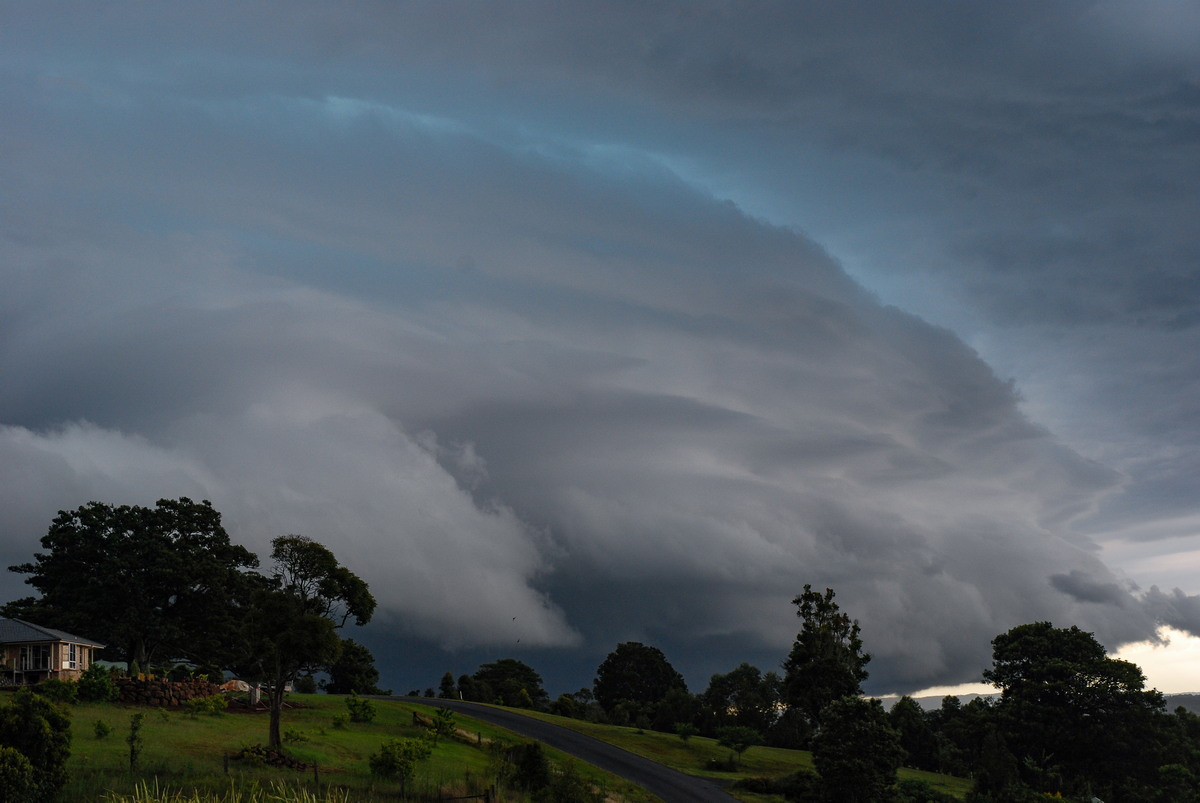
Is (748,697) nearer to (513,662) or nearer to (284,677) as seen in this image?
(513,662)

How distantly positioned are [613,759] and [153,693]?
32950mm

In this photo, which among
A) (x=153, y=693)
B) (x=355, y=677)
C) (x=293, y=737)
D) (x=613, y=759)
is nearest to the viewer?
(x=293, y=737)

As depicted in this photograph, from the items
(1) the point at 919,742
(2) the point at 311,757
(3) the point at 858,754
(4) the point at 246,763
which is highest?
(4) the point at 246,763

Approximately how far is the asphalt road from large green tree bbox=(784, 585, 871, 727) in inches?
491

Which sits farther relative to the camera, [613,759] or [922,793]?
[613,759]

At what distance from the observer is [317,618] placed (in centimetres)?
4488

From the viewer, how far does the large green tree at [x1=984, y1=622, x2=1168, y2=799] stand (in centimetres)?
7850

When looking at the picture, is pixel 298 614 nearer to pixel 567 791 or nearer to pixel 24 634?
pixel 567 791

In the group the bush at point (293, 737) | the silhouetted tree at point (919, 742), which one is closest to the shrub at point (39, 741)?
the bush at point (293, 737)

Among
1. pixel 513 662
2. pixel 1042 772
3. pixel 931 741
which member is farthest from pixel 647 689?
pixel 1042 772

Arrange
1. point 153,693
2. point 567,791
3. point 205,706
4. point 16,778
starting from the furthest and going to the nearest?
1. point 153,693
2. point 205,706
3. point 567,791
4. point 16,778

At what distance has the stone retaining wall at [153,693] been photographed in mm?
54312

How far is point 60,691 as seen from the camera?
163 feet

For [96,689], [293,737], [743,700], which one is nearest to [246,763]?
[293,737]
